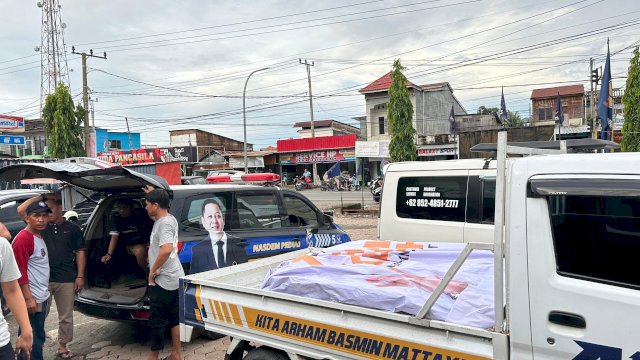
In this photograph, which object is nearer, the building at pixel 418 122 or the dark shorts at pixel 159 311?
the dark shorts at pixel 159 311

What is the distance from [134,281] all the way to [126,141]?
186 ft

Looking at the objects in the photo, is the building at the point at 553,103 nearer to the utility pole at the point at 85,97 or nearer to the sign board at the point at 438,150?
the sign board at the point at 438,150

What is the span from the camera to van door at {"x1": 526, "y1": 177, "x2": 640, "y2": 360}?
1.90 meters

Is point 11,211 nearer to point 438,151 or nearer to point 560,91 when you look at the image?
point 438,151

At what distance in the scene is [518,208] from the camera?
221cm

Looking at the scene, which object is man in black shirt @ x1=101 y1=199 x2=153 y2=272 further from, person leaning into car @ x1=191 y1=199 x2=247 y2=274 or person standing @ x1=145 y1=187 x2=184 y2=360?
person standing @ x1=145 y1=187 x2=184 y2=360

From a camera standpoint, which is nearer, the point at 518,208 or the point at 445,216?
the point at 518,208

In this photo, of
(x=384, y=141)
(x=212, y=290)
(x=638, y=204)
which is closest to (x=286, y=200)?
(x=212, y=290)

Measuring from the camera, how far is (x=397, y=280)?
295 centimetres

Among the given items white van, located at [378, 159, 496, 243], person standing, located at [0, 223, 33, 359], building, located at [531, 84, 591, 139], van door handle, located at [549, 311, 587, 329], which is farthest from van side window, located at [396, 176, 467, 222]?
building, located at [531, 84, 591, 139]

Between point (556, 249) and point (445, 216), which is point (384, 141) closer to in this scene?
point (445, 216)

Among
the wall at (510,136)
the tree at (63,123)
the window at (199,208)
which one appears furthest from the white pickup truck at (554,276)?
the tree at (63,123)

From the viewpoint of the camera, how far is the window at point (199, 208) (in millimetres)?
4855

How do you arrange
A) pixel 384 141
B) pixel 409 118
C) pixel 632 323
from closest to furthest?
pixel 632 323
pixel 409 118
pixel 384 141
